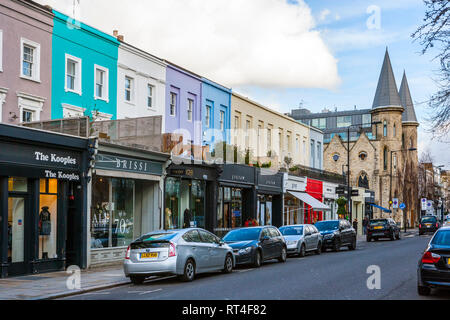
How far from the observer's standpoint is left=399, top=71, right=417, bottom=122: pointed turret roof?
→ 106 meters

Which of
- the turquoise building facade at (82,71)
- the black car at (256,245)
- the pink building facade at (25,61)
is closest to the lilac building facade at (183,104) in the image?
the turquoise building facade at (82,71)

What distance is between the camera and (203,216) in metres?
Answer: 31.2

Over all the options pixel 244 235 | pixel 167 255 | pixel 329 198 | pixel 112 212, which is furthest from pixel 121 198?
pixel 329 198

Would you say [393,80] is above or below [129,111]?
above

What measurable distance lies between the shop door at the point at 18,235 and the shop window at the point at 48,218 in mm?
732

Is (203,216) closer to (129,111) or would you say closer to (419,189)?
(129,111)

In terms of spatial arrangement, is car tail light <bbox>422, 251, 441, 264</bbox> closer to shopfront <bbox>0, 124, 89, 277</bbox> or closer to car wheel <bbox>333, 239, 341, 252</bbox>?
shopfront <bbox>0, 124, 89, 277</bbox>

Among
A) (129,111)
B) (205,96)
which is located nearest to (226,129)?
(205,96)

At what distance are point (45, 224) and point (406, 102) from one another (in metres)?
98.1

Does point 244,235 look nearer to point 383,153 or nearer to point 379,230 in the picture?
point 379,230

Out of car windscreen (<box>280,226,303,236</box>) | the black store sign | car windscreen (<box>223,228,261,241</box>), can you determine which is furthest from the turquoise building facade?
car windscreen (<box>280,226,303,236</box>)

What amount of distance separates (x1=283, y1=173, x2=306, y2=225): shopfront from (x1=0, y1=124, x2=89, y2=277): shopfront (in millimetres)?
23226

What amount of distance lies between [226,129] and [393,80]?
65228 millimetres

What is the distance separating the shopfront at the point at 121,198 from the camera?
21.8 m
